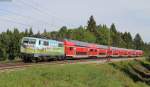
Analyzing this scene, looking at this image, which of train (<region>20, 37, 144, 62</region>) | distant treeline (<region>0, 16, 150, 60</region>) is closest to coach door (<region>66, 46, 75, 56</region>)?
train (<region>20, 37, 144, 62</region>)

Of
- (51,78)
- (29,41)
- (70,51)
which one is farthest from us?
(70,51)

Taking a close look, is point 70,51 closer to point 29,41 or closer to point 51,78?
point 29,41

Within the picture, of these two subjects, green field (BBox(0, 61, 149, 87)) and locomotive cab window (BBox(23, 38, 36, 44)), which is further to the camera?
locomotive cab window (BBox(23, 38, 36, 44))

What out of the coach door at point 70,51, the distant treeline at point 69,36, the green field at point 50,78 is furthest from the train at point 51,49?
the distant treeline at point 69,36

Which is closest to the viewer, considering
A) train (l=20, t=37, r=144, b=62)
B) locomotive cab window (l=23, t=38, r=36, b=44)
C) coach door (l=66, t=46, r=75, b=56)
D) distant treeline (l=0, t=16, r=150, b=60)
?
train (l=20, t=37, r=144, b=62)

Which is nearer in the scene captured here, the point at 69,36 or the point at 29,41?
the point at 29,41

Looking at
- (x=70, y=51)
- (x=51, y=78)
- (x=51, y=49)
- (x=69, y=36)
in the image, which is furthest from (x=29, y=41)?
(x=69, y=36)

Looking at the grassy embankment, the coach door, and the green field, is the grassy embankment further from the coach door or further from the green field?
the coach door

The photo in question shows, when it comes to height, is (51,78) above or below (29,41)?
below

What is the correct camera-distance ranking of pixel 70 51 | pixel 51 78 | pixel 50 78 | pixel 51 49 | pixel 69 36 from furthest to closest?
pixel 69 36
pixel 70 51
pixel 51 49
pixel 51 78
pixel 50 78

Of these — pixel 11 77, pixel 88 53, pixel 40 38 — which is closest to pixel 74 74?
pixel 11 77

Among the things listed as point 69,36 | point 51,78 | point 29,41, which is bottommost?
point 51,78

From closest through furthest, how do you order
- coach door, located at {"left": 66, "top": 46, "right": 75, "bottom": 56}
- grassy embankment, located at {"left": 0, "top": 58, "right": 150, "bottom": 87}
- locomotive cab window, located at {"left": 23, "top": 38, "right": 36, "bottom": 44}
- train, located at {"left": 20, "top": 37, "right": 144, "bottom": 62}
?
grassy embankment, located at {"left": 0, "top": 58, "right": 150, "bottom": 87}, train, located at {"left": 20, "top": 37, "right": 144, "bottom": 62}, locomotive cab window, located at {"left": 23, "top": 38, "right": 36, "bottom": 44}, coach door, located at {"left": 66, "top": 46, "right": 75, "bottom": 56}

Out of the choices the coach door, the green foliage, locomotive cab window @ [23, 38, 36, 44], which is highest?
locomotive cab window @ [23, 38, 36, 44]
